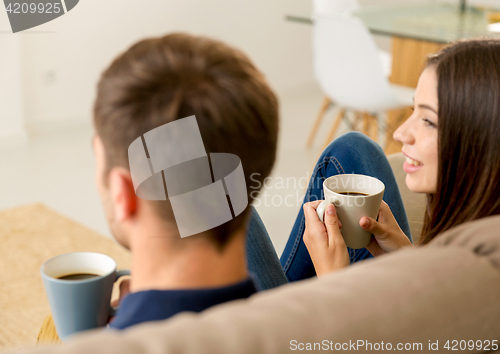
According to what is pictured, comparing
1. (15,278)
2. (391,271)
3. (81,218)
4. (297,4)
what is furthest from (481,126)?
(297,4)

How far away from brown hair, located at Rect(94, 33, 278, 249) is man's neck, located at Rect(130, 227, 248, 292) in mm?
20

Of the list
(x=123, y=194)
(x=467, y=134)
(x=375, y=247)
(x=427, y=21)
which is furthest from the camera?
(x=427, y=21)

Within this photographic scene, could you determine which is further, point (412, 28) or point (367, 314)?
point (412, 28)

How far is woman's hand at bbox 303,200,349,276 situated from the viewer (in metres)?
0.99

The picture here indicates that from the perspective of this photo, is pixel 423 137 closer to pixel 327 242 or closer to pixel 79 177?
pixel 327 242

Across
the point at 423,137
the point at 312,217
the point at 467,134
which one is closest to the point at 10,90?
the point at 312,217

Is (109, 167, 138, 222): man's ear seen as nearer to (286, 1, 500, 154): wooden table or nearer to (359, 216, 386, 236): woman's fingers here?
(359, 216, 386, 236): woman's fingers

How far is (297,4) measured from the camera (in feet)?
15.4

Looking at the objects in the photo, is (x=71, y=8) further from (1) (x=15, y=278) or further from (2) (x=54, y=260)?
(2) (x=54, y=260)

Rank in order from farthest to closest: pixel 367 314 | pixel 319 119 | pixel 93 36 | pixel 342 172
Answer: pixel 93 36 < pixel 319 119 < pixel 342 172 < pixel 367 314

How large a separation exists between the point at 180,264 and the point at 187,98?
0.54 ft

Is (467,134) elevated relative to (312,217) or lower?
elevated

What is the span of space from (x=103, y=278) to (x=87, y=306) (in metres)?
0.04

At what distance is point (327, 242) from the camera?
1017 millimetres
